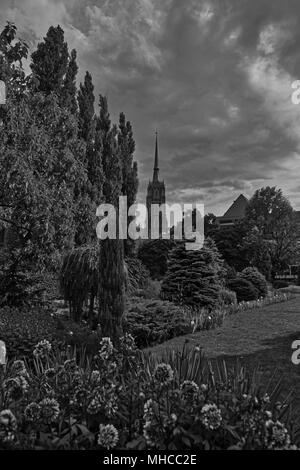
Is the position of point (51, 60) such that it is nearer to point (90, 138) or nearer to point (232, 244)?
point (90, 138)

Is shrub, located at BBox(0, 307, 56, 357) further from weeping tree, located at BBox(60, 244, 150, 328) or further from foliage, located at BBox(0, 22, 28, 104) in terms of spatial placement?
foliage, located at BBox(0, 22, 28, 104)

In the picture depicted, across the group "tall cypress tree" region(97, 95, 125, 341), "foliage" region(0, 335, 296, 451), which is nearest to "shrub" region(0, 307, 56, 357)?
"tall cypress tree" region(97, 95, 125, 341)

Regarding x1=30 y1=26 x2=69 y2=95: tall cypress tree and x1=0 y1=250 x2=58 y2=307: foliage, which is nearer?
x1=0 y1=250 x2=58 y2=307: foliage

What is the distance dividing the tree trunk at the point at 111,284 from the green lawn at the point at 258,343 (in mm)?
1177

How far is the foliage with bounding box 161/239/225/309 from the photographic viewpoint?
14.8m

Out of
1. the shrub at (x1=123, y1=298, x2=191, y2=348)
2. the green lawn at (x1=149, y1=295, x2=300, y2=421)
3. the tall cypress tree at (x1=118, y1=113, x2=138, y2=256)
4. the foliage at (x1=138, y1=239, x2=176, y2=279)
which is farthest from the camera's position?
the foliage at (x1=138, y1=239, x2=176, y2=279)

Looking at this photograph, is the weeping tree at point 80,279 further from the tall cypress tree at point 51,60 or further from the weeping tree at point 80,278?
the tall cypress tree at point 51,60

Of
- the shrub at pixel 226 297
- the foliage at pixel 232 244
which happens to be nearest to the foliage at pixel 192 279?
the shrub at pixel 226 297

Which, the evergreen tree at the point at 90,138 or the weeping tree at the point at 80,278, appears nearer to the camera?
the weeping tree at the point at 80,278

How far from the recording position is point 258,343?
931 cm

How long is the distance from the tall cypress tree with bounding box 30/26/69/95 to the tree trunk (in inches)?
681

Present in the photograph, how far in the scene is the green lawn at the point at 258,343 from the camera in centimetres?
689

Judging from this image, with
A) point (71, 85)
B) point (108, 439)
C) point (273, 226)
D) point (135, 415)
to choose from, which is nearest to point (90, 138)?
point (71, 85)

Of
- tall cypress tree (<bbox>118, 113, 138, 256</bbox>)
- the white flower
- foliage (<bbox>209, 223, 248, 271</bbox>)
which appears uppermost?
tall cypress tree (<bbox>118, 113, 138, 256</bbox>)
